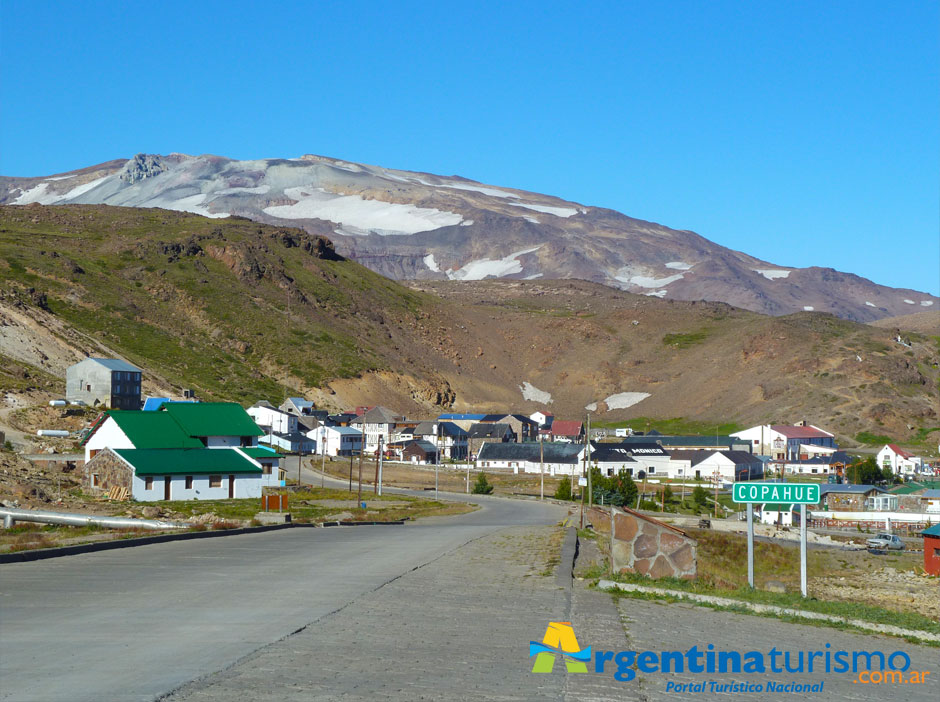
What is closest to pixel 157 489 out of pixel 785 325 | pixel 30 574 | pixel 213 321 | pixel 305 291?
pixel 30 574

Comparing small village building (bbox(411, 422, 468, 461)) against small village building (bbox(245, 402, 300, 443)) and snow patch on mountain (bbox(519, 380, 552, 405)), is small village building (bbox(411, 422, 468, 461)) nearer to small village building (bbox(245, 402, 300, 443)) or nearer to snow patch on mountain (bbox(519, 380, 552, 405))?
small village building (bbox(245, 402, 300, 443))

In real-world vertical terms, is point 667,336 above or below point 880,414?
above

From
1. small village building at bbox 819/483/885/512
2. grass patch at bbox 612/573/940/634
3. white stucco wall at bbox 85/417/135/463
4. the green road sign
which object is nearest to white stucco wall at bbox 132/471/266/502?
white stucco wall at bbox 85/417/135/463

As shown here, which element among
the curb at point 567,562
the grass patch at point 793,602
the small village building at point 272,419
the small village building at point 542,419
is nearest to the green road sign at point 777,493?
the grass patch at point 793,602

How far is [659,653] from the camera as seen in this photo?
37.3 feet

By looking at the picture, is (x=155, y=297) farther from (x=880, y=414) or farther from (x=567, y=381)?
Answer: (x=880, y=414)

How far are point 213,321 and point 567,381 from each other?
194ft

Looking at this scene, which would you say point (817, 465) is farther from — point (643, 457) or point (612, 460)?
point (612, 460)

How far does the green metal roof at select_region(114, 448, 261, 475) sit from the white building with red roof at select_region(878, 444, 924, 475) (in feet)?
212

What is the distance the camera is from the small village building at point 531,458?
95.8 metres

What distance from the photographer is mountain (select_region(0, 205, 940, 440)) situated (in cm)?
12200

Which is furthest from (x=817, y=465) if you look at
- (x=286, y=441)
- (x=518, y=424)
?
(x=286, y=441)

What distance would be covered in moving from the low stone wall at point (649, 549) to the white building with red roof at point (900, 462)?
83244 millimetres

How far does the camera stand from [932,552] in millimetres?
40625
